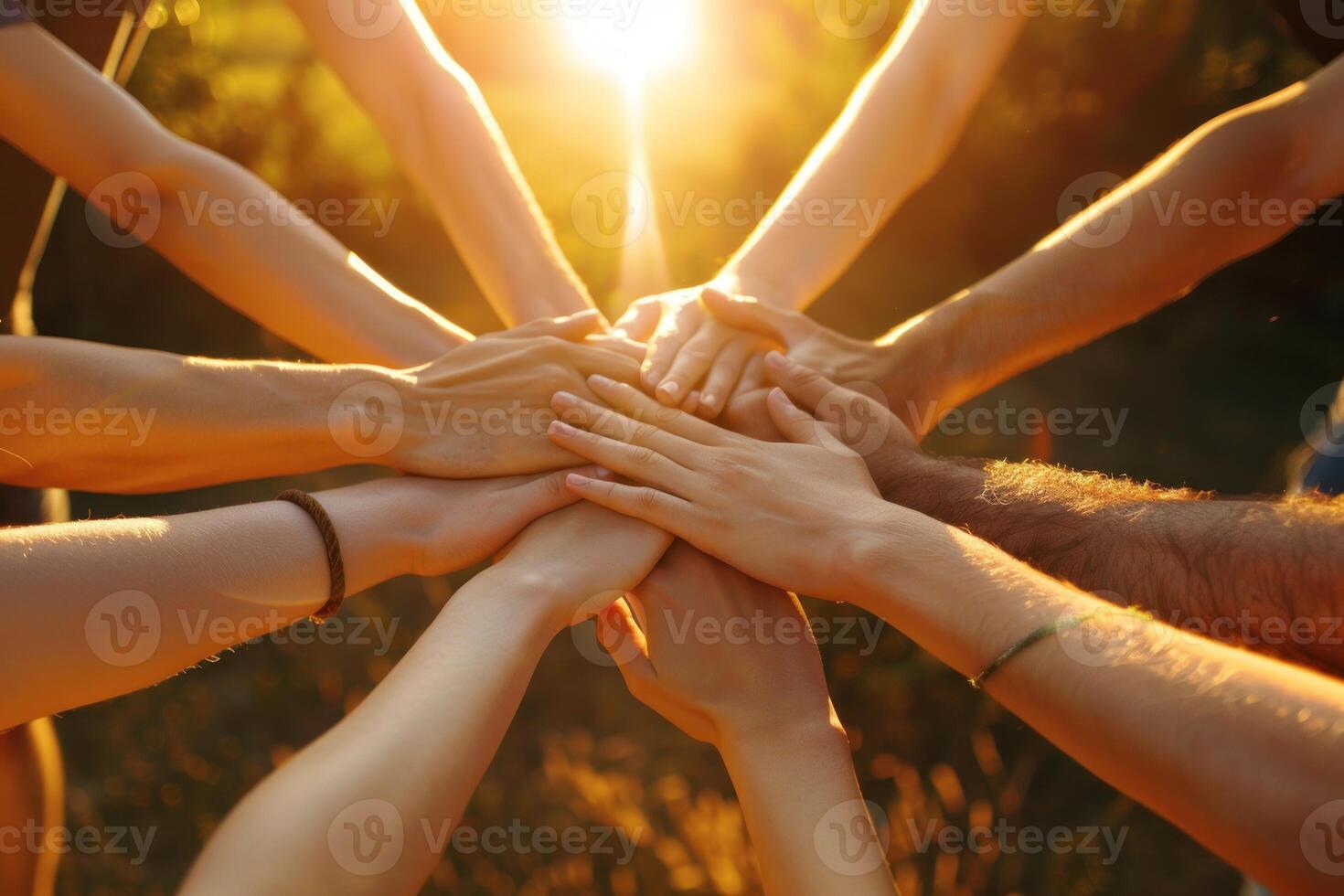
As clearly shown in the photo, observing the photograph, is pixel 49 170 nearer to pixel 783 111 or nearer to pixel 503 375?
pixel 503 375

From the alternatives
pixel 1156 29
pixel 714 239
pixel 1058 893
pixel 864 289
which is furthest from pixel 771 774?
pixel 1156 29

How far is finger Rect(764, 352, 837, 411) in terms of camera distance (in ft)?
5.40

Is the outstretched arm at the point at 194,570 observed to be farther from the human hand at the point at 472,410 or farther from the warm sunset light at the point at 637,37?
the warm sunset light at the point at 637,37

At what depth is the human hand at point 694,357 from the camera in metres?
1.63

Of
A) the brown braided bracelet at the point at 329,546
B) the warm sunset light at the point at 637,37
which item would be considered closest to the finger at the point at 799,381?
the brown braided bracelet at the point at 329,546

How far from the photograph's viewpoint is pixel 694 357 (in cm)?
166

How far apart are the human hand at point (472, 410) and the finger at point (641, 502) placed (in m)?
0.08

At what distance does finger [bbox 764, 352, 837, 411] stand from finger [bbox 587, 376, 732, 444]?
0.51 feet

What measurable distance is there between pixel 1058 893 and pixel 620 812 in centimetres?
108

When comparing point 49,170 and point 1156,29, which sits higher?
point 1156,29

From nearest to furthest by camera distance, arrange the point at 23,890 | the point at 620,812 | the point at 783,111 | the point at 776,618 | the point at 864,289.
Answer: the point at 776,618 → the point at 23,890 → the point at 620,812 → the point at 783,111 → the point at 864,289

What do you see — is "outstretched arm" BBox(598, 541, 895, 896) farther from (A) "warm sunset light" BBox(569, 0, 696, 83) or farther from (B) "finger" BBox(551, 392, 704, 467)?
(A) "warm sunset light" BBox(569, 0, 696, 83)

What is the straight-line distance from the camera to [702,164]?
3064 millimetres

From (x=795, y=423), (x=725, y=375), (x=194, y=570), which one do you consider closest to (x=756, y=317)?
(x=725, y=375)
